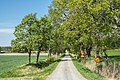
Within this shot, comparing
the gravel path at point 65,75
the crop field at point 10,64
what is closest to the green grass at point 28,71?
the crop field at point 10,64

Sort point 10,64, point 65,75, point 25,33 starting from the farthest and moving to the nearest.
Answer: point 10,64 → point 25,33 → point 65,75

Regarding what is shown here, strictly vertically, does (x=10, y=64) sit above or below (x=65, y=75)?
above

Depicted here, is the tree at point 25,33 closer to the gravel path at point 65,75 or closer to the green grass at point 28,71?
the green grass at point 28,71

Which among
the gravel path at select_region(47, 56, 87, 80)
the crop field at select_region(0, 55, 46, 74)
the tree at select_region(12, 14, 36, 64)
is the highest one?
the tree at select_region(12, 14, 36, 64)

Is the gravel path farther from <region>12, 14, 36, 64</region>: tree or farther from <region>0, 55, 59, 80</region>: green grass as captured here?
<region>12, 14, 36, 64</region>: tree

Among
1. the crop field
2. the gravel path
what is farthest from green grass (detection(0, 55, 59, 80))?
the gravel path

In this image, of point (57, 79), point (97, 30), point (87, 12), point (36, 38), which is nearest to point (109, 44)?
point (97, 30)

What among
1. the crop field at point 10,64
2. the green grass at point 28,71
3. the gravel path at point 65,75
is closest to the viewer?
the gravel path at point 65,75

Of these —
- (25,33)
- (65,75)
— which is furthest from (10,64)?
(65,75)

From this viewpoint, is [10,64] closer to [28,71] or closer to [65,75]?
[28,71]

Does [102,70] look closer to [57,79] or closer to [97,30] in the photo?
[97,30]

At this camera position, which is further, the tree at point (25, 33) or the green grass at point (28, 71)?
the tree at point (25, 33)

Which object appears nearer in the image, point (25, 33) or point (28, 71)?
point (28, 71)

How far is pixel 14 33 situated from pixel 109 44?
103ft
